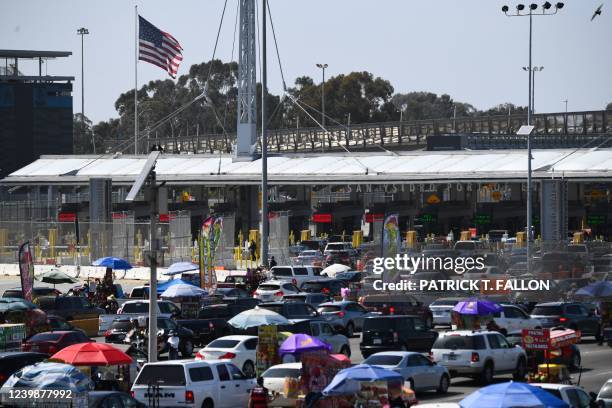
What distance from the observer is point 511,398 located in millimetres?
18000

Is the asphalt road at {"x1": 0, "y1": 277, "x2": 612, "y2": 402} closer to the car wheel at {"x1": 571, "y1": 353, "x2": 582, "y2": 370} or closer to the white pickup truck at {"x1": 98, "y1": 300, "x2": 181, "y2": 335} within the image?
the car wheel at {"x1": 571, "y1": 353, "x2": 582, "y2": 370}

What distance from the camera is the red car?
31016 mm

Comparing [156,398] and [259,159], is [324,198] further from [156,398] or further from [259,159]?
[156,398]

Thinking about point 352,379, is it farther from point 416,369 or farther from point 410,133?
point 410,133

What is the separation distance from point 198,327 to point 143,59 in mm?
37145

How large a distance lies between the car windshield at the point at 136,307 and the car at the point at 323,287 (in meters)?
9.44

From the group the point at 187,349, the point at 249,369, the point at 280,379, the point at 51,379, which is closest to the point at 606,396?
the point at 280,379

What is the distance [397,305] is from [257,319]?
8.47 metres

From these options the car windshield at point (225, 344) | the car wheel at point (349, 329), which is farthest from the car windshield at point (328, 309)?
the car windshield at point (225, 344)

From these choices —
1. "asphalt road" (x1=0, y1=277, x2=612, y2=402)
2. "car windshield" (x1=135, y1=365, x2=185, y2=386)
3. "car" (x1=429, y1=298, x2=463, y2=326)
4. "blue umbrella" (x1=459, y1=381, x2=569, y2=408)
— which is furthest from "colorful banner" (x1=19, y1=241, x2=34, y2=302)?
"blue umbrella" (x1=459, y1=381, x2=569, y2=408)

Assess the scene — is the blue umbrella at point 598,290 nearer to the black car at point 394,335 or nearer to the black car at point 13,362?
the black car at point 394,335

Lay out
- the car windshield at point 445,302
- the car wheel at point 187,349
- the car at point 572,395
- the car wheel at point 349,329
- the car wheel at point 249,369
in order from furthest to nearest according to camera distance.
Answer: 1. the car windshield at point 445,302
2. the car wheel at point 349,329
3. the car wheel at point 187,349
4. the car wheel at point 249,369
5. the car at point 572,395

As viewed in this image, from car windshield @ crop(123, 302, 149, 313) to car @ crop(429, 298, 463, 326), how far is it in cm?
901

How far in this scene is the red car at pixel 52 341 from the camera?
3102cm
